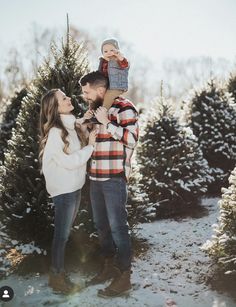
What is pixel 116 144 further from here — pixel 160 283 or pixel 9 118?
pixel 9 118

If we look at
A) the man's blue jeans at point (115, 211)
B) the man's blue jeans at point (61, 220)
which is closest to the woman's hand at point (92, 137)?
the man's blue jeans at point (115, 211)

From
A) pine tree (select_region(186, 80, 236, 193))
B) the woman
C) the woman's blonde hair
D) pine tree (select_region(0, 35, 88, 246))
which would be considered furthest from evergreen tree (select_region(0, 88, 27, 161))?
the woman

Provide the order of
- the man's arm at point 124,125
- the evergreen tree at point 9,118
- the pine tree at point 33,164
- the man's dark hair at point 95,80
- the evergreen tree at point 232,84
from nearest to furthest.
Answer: the man's arm at point 124,125 → the man's dark hair at point 95,80 → the pine tree at point 33,164 → the evergreen tree at point 9,118 → the evergreen tree at point 232,84

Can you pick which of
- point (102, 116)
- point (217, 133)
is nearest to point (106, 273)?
point (102, 116)

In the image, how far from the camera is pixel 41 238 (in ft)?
17.2

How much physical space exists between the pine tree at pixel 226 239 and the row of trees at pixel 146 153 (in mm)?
1325

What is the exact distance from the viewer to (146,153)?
25.6ft

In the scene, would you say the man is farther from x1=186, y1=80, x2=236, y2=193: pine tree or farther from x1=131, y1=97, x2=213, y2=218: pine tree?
x1=186, y1=80, x2=236, y2=193: pine tree

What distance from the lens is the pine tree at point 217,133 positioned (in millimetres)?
8891

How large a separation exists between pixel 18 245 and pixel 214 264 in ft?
8.16

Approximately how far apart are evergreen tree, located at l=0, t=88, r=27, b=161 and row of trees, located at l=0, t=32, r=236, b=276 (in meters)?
0.03

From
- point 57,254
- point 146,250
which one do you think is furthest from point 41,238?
point 146,250

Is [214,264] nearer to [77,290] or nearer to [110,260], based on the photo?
[110,260]

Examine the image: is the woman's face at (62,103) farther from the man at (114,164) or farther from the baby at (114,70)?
the baby at (114,70)
